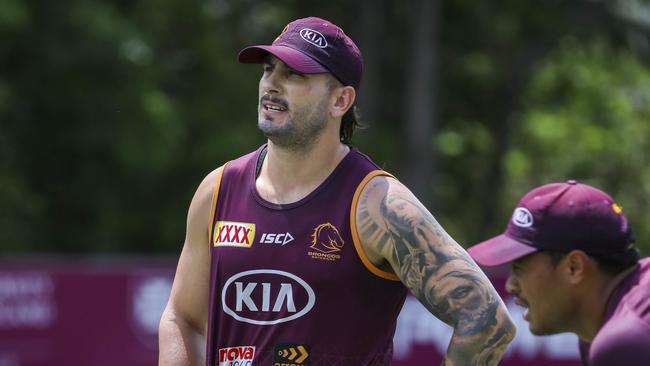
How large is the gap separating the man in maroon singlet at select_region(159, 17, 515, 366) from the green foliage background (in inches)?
547

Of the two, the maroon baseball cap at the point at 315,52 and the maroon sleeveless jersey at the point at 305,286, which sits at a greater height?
the maroon baseball cap at the point at 315,52

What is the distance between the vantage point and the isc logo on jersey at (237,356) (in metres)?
4.29

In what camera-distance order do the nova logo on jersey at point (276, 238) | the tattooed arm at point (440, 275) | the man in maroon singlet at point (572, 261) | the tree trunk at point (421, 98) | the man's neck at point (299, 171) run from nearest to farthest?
the man in maroon singlet at point (572, 261)
the tattooed arm at point (440, 275)
the nova logo on jersey at point (276, 238)
the man's neck at point (299, 171)
the tree trunk at point (421, 98)

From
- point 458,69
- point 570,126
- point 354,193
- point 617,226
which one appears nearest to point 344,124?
point 354,193

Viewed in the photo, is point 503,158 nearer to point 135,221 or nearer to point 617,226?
point 135,221

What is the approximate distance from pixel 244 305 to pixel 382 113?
1924 centimetres

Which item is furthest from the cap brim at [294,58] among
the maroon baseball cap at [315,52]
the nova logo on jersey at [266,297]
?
the nova logo on jersey at [266,297]

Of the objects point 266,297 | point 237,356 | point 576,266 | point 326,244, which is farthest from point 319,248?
point 576,266

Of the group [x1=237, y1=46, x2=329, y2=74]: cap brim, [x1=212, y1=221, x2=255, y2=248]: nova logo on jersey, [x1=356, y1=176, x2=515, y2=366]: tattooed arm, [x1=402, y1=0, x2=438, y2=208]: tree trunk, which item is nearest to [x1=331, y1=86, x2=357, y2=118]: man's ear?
[x1=237, y1=46, x2=329, y2=74]: cap brim

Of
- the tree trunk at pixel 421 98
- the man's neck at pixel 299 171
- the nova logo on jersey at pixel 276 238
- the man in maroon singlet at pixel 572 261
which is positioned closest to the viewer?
the man in maroon singlet at pixel 572 261

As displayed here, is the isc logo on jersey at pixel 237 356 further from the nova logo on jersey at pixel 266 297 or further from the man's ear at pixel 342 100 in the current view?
the man's ear at pixel 342 100

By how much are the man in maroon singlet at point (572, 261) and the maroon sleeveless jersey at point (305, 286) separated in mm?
443

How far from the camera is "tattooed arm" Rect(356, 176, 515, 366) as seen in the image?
4141mm

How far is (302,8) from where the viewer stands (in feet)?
75.0
